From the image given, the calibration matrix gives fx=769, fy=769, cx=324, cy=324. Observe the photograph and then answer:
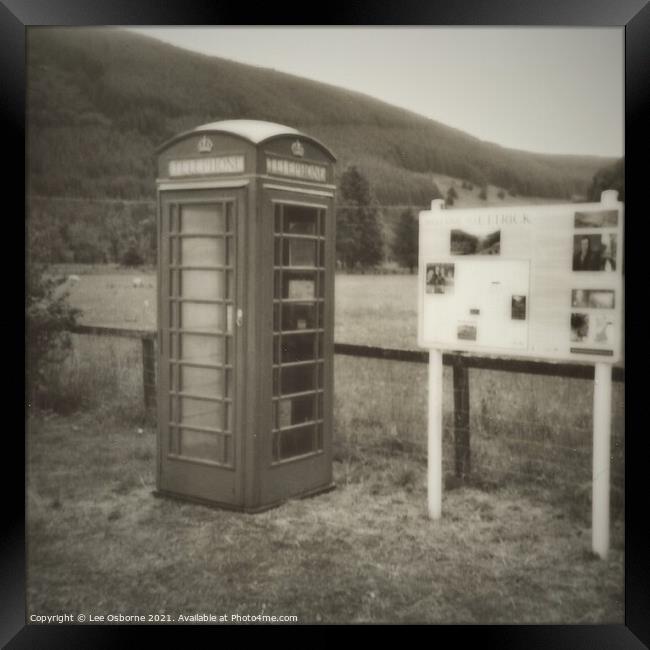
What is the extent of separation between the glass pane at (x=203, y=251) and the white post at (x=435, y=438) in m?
1.26

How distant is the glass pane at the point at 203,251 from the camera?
4.16 m

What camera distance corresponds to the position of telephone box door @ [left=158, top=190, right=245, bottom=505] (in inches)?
162

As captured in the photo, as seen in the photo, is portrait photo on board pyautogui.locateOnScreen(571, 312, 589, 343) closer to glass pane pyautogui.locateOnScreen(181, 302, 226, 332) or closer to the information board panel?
the information board panel

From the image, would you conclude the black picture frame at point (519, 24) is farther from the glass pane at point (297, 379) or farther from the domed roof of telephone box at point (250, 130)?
the glass pane at point (297, 379)

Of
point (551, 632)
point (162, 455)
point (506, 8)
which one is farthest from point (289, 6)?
point (551, 632)

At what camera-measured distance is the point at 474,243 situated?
397 centimetres

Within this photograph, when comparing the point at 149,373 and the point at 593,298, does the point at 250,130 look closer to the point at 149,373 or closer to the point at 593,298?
the point at 149,373

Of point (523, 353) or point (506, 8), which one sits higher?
point (506, 8)

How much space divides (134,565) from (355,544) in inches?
47.2

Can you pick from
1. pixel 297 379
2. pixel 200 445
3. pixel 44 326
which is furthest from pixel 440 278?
pixel 44 326

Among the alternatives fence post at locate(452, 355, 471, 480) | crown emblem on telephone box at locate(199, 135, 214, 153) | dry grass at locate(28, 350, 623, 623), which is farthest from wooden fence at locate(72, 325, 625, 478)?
crown emblem on telephone box at locate(199, 135, 214, 153)

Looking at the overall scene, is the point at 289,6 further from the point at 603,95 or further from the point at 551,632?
the point at 551,632

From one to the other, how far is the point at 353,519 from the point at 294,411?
2.27 ft

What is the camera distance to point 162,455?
446 centimetres
